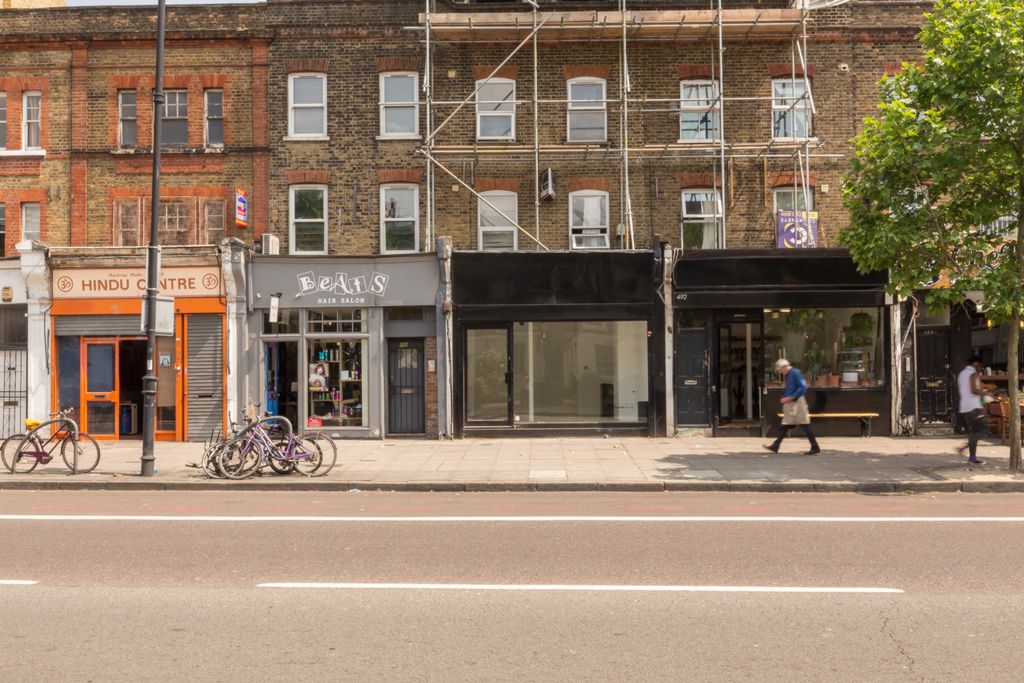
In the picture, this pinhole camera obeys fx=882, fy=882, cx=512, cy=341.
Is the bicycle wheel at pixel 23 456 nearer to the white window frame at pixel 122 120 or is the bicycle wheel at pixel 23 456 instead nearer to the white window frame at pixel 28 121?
the white window frame at pixel 122 120

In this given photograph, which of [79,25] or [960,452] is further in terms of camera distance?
[79,25]

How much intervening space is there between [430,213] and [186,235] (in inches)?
230

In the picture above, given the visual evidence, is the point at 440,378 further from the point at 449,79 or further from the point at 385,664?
the point at 385,664

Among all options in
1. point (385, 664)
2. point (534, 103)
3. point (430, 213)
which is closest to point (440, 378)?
point (430, 213)

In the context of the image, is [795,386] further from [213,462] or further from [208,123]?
[208,123]

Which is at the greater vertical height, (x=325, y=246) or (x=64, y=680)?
(x=325, y=246)

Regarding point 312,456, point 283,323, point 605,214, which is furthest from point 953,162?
point 283,323

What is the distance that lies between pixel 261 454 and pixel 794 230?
12.7 m

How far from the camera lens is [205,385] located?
20.4 metres

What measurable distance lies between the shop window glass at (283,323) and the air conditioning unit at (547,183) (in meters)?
6.43

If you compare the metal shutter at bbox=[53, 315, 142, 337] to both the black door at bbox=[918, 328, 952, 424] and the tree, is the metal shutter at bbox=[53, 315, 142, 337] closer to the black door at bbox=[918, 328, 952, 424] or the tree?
the tree

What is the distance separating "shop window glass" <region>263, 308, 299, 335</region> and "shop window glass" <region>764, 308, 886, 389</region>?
433 inches

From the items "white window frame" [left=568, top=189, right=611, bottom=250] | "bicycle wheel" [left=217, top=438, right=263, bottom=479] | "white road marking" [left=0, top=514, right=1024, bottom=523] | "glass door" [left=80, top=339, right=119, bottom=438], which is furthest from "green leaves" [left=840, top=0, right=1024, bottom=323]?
"glass door" [left=80, top=339, right=119, bottom=438]

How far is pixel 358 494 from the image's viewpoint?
1312cm
